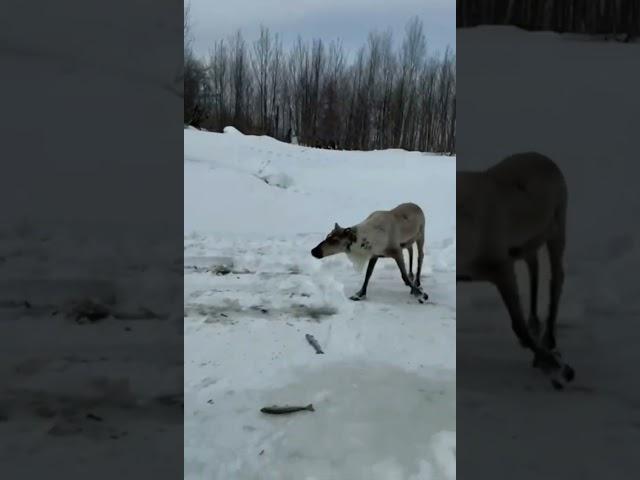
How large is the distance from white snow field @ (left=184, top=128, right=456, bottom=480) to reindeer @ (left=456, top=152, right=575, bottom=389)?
0.45 metres

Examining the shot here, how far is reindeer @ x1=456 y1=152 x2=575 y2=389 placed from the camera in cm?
178

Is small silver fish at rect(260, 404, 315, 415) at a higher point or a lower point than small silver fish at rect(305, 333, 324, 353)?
lower

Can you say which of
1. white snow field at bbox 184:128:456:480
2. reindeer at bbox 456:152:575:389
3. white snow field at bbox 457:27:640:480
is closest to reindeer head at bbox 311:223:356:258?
white snow field at bbox 184:128:456:480

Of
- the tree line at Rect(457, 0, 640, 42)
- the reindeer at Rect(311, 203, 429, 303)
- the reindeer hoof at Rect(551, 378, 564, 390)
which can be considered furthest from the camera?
the reindeer at Rect(311, 203, 429, 303)

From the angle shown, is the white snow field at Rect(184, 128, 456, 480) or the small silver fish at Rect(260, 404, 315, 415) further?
the small silver fish at Rect(260, 404, 315, 415)

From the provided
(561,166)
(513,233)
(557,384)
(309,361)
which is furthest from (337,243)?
(561,166)

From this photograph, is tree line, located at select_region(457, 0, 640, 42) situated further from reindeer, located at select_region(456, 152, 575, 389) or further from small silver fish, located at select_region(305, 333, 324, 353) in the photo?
small silver fish, located at select_region(305, 333, 324, 353)

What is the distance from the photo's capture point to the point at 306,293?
3736mm

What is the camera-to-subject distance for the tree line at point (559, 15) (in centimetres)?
142

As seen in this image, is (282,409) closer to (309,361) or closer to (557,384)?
(309,361)

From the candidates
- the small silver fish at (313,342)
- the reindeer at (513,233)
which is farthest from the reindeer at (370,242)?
the reindeer at (513,233)
